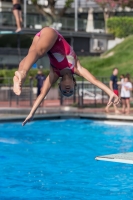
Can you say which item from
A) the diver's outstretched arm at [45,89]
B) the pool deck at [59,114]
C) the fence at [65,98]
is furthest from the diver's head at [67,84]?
the fence at [65,98]

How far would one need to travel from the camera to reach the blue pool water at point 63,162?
11359mm

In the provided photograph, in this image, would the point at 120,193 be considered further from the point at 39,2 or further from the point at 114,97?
the point at 39,2

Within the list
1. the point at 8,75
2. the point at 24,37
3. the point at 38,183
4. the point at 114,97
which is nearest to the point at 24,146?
the point at 38,183

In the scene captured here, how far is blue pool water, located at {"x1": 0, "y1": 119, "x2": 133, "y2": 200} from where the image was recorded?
447 inches

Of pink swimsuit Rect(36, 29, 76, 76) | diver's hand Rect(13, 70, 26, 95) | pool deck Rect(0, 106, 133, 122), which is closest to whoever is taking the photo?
diver's hand Rect(13, 70, 26, 95)

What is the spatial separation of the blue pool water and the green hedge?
23.0 m

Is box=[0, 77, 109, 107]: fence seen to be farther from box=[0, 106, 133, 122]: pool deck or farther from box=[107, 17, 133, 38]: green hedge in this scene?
box=[107, 17, 133, 38]: green hedge

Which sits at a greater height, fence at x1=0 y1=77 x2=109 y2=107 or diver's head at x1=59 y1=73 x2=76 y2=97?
diver's head at x1=59 y1=73 x2=76 y2=97

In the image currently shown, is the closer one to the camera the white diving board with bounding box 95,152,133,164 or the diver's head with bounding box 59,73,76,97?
the diver's head with bounding box 59,73,76,97

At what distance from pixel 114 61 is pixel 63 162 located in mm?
26062

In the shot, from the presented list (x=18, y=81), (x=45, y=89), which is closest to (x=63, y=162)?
(x=45, y=89)

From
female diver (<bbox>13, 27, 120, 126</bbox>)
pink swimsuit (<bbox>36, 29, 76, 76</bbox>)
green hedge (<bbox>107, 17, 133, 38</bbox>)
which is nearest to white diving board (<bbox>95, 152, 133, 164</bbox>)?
female diver (<bbox>13, 27, 120, 126</bbox>)

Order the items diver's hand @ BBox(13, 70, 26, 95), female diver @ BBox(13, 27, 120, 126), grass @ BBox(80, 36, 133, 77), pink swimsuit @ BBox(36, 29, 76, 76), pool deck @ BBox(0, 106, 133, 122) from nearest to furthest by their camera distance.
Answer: diver's hand @ BBox(13, 70, 26, 95)
female diver @ BBox(13, 27, 120, 126)
pink swimsuit @ BBox(36, 29, 76, 76)
pool deck @ BBox(0, 106, 133, 122)
grass @ BBox(80, 36, 133, 77)

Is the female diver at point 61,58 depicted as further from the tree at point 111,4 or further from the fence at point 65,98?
the tree at point 111,4
